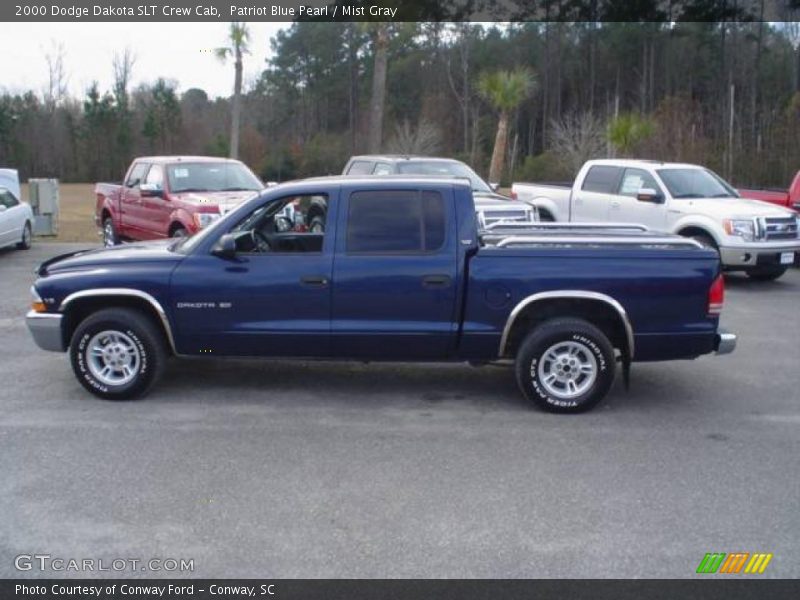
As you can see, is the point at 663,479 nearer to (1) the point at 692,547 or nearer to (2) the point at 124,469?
(1) the point at 692,547

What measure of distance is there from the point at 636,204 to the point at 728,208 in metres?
1.59

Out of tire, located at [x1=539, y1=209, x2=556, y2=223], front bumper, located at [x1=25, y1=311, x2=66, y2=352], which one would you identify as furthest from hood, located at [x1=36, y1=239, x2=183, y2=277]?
tire, located at [x1=539, y1=209, x2=556, y2=223]

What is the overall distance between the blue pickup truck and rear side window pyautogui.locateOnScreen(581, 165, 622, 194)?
8.45 metres

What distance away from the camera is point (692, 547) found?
4.72 m

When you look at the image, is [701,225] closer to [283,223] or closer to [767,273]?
[767,273]

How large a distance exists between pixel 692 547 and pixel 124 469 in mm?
3430

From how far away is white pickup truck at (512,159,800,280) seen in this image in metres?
13.6

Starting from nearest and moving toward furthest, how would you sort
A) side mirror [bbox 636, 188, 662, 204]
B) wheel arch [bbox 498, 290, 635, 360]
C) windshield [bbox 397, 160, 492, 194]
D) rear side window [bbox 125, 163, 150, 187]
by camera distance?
wheel arch [bbox 498, 290, 635, 360] → side mirror [bbox 636, 188, 662, 204] → windshield [bbox 397, 160, 492, 194] → rear side window [bbox 125, 163, 150, 187]

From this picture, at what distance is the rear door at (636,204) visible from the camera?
1457 centimetres

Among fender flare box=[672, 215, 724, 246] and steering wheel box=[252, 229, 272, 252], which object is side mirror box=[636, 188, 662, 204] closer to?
fender flare box=[672, 215, 724, 246]

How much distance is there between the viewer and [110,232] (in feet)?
56.5

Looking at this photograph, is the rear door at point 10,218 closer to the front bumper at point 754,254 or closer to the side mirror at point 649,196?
the side mirror at point 649,196

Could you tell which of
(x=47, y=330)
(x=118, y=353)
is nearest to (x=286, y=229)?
(x=118, y=353)
